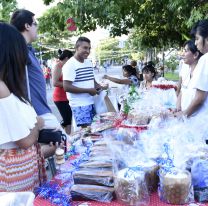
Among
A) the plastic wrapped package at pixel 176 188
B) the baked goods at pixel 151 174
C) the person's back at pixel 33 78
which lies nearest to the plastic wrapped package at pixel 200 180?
the plastic wrapped package at pixel 176 188

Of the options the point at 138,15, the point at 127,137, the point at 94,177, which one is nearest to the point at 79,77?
the point at 127,137

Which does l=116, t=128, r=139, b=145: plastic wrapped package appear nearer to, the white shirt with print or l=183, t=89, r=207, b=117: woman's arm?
l=183, t=89, r=207, b=117: woman's arm

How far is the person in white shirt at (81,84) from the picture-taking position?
3.90 meters

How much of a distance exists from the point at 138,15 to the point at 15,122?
946cm

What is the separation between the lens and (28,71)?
8.05 feet

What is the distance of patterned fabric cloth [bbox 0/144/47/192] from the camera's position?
5.45ft

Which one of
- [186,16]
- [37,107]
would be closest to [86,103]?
[37,107]

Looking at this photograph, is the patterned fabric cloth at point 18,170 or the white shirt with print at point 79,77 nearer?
the patterned fabric cloth at point 18,170

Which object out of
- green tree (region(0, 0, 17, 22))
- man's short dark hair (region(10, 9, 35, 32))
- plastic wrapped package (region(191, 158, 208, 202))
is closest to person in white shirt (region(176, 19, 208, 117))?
plastic wrapped package (region(191, 158, 208, 202))

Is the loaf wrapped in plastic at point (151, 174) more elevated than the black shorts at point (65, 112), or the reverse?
the loaf wrapped in plastic at point (151, 174)

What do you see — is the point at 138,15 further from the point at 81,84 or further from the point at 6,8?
the point at 81,84

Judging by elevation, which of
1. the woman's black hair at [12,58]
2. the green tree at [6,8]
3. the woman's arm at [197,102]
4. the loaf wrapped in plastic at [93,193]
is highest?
the green tree at [6,8]

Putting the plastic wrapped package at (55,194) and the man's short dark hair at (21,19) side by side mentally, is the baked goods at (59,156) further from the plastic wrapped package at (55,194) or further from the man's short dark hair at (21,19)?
the man's short dark hair at (21,19)

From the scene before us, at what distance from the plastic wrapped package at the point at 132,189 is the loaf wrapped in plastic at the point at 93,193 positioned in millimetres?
40
